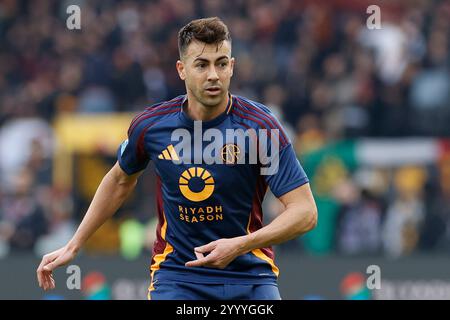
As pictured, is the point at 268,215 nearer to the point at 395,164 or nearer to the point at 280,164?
the point at 395,164

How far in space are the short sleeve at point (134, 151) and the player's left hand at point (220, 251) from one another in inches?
37.4

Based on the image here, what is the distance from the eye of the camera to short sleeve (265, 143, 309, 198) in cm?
636

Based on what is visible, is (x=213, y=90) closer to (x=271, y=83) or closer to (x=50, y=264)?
(x=50, y=264)

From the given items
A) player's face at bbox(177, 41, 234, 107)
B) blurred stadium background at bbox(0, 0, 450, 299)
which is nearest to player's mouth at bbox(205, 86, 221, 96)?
player's face at bbox(177, 41, 234, 107)

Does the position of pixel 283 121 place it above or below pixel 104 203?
above

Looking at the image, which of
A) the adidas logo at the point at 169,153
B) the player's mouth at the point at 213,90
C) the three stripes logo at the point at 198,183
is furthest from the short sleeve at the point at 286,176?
the adidas logo at the point at 169,153

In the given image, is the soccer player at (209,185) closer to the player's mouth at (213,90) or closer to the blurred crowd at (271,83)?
the player's mouth at (213,90)

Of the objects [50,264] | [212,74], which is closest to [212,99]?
[212,74]

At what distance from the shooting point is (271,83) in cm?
1496

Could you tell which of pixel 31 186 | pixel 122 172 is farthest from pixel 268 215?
pixel 122 172

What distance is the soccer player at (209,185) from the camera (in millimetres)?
6379

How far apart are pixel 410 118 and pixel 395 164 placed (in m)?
0.88

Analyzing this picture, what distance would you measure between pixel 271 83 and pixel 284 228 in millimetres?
8873

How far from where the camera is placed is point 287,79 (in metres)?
15.3
